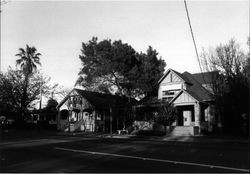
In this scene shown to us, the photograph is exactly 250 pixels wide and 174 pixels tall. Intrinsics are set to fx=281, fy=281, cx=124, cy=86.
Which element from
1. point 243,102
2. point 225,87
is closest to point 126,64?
point 225,87

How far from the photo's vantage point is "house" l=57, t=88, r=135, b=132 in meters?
37.6

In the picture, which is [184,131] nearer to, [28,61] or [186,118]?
[186,118]

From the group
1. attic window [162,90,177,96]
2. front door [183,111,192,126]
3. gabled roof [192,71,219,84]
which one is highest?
gabled roof [192,71,219,84]

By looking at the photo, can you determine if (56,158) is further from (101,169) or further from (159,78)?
(159,78)

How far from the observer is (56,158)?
37.5 feet

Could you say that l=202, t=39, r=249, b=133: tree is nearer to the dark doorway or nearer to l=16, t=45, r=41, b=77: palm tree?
the dark doorway

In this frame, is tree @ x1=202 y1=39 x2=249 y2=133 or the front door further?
the front door

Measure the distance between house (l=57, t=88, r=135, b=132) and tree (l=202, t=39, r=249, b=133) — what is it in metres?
12.1

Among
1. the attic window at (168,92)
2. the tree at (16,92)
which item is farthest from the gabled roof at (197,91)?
the tree at (16,92)

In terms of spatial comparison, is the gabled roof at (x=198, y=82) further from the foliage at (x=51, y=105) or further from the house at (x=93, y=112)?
the foliage at (x=51, y=105)

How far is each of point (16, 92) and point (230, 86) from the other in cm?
3403

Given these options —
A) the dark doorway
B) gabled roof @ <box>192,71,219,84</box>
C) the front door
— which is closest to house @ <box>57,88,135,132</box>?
the dark doorway

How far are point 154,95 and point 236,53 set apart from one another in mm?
14640

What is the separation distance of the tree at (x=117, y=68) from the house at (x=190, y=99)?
12.2 ft
